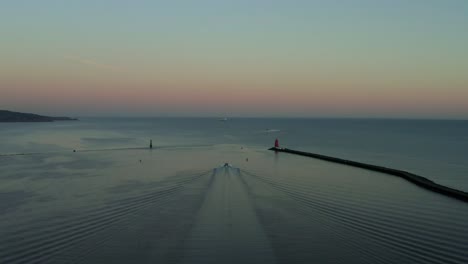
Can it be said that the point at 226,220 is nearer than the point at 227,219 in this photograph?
Yes

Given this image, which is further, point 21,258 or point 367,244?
point 367,244

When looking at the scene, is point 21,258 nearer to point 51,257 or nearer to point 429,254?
point 51,257

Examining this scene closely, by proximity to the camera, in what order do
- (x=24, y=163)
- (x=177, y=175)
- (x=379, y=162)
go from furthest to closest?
(x=379, y=162), (x=24, y=163), (x=177, y=175)

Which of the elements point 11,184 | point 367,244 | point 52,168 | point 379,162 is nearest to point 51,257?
point 367,244

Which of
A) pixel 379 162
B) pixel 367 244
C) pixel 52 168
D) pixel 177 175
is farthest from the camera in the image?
pixel 379 162

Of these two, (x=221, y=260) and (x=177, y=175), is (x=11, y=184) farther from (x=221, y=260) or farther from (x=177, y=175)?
(x=221, y=260)

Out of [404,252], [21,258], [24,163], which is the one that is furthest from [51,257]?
[24,163]
